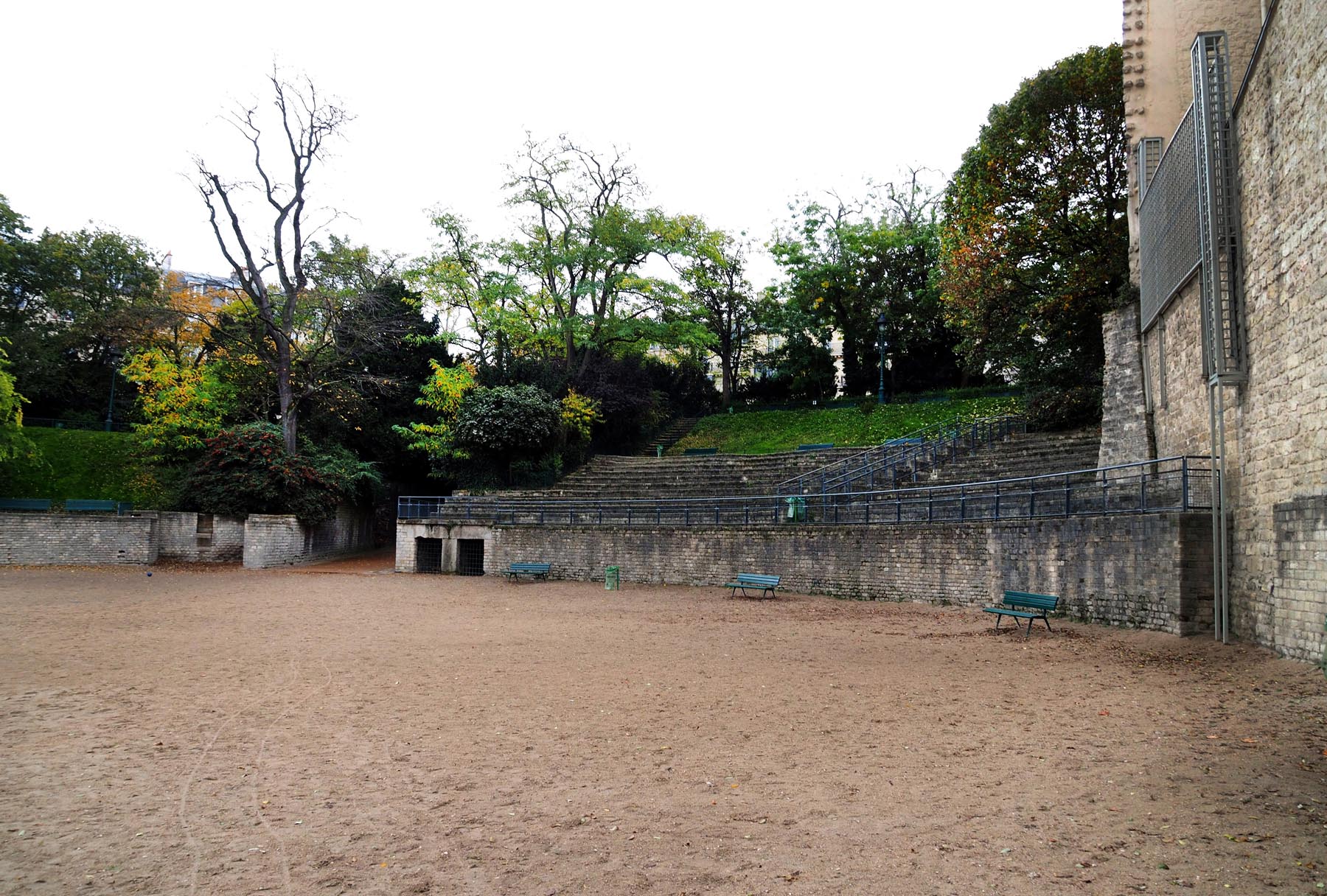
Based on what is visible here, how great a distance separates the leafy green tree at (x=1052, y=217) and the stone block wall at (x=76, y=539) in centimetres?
2597

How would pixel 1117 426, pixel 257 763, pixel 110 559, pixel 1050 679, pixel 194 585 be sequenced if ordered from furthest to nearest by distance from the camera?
pixel 110 559 < pixel 194 585 < pixel 1117 426 < pixel 1050 679 < pixel 257 763

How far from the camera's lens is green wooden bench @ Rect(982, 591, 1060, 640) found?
40.2 ft

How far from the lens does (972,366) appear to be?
2761 centimetres

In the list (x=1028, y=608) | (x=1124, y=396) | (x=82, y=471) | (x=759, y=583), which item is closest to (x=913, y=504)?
(x=759, y=583)

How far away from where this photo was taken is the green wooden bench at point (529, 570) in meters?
22.0

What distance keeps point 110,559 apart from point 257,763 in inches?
936

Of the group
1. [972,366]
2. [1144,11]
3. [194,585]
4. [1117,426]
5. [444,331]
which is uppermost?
[1144,11]

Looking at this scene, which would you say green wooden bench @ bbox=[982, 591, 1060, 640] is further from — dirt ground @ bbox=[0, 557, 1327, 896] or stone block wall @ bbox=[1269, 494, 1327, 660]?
stone block wall @ bbox=[1269, 494, 1327, 660]

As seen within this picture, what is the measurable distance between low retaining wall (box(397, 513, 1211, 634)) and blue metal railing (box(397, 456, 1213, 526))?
37 centimetres

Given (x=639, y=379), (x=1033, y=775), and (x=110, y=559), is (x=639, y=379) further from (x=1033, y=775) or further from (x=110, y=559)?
(x=1033, y=775)

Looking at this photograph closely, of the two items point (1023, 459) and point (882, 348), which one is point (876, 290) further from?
point (1023, 459)

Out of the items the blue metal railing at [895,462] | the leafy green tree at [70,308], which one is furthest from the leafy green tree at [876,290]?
the leafy green tree at [70,308]

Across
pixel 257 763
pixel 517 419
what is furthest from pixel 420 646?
pixel 517 419

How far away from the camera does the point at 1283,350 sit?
368 inches
